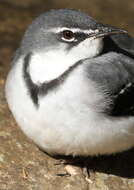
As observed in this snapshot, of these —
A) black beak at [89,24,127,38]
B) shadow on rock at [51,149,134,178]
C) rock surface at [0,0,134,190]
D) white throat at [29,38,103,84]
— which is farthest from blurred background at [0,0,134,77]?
black beak at [89,24,127,38]

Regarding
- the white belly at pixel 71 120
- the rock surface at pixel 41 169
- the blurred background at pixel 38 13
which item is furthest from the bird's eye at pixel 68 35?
the blurred background at pixel 38 13

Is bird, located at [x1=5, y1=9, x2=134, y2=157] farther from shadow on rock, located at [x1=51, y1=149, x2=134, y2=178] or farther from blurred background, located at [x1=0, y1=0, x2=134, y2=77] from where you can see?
blurred background, located at [x1=0, y1=0, x2=134, y2=77]

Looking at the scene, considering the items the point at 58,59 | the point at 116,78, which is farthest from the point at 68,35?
the point at 116,78

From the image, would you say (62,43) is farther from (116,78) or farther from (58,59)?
(116,78)

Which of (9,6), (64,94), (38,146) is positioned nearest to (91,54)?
(64,94)

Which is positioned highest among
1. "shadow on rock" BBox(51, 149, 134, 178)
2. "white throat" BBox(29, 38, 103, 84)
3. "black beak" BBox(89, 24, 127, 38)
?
"black beak" BBox(89, 24, 127, 38)

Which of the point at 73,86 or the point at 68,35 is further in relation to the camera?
the point at 68,35

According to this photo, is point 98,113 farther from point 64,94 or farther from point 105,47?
point 105,47
